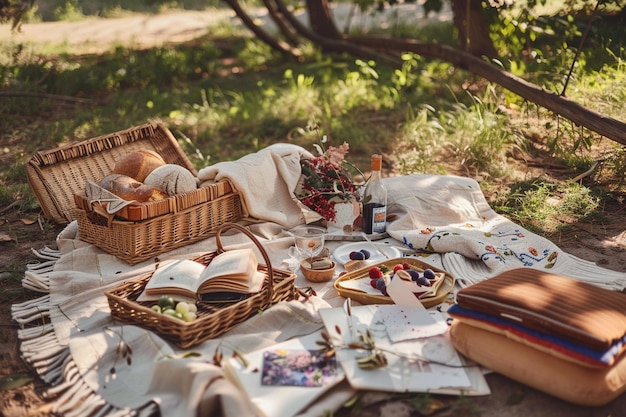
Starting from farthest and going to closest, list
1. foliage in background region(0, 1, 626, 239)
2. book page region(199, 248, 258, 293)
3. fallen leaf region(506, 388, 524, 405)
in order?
1. foliage in background region(0, 1, 626, 239)
2. book page region(199, 248, 258, 293)
3. fallen leaf region(506, 388, 524, 405)

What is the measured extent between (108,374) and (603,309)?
2051mm

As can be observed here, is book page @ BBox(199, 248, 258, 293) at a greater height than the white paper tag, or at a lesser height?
greater

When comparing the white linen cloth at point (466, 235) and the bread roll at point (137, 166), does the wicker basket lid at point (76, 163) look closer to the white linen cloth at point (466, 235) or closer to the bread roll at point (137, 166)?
the bread roll at point (137, 166)

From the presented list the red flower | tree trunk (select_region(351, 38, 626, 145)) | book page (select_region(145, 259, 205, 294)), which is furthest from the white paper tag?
tree trunk (select_region(351, 38, 626, 145))

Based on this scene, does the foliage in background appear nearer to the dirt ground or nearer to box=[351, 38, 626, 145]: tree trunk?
box=[351, 38, 626, 145]: tree trunk

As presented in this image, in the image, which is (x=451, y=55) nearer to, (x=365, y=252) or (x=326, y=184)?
(x=326, y=184)

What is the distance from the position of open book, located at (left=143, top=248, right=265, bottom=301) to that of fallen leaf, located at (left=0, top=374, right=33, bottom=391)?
0.61 metres

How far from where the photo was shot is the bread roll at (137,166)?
417 centimetres

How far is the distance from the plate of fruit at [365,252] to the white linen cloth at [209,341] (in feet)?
0.49

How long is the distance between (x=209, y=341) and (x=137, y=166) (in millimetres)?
1613

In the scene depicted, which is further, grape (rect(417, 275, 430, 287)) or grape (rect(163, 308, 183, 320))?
grape (rect(417, 275, 430, 287))

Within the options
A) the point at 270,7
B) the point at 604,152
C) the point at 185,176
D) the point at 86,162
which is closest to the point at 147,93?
the point at 270,7

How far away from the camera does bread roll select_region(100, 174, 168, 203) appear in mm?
3895

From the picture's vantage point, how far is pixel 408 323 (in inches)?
120
